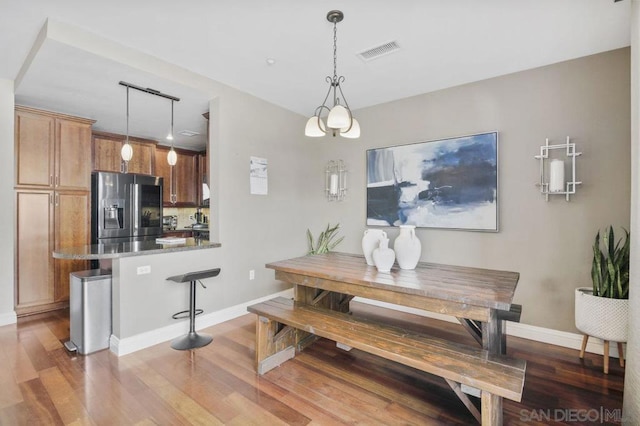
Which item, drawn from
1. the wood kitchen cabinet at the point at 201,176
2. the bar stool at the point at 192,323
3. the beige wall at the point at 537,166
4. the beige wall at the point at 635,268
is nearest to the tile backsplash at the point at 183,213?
the wood kitchen cabinet at the point at 201,176

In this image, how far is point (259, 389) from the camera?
212 cm

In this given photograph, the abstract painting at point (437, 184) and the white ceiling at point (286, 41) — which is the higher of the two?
the white ceiling at point (286, 41)

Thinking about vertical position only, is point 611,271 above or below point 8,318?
above

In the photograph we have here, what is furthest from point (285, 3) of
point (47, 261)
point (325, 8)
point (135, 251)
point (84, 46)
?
point (47, 261)

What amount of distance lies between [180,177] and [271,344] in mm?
4417

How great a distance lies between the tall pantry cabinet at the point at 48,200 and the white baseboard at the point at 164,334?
5.82ft

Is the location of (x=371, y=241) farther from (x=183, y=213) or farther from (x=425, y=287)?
(x=183, y=213)

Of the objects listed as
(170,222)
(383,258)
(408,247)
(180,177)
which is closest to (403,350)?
(383,258)

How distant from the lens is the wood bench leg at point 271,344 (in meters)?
2.32

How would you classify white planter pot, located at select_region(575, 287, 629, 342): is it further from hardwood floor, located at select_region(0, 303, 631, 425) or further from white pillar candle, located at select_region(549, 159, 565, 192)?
white pillar candle, located at select_region(549, 159, 565, 192)

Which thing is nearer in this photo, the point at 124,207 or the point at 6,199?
the point at 6,199

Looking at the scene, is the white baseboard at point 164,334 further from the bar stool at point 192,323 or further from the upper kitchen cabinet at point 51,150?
the upper kitchen cabinet at point 51,150

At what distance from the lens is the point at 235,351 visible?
2688mm

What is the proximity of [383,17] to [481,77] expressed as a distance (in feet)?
5.06
